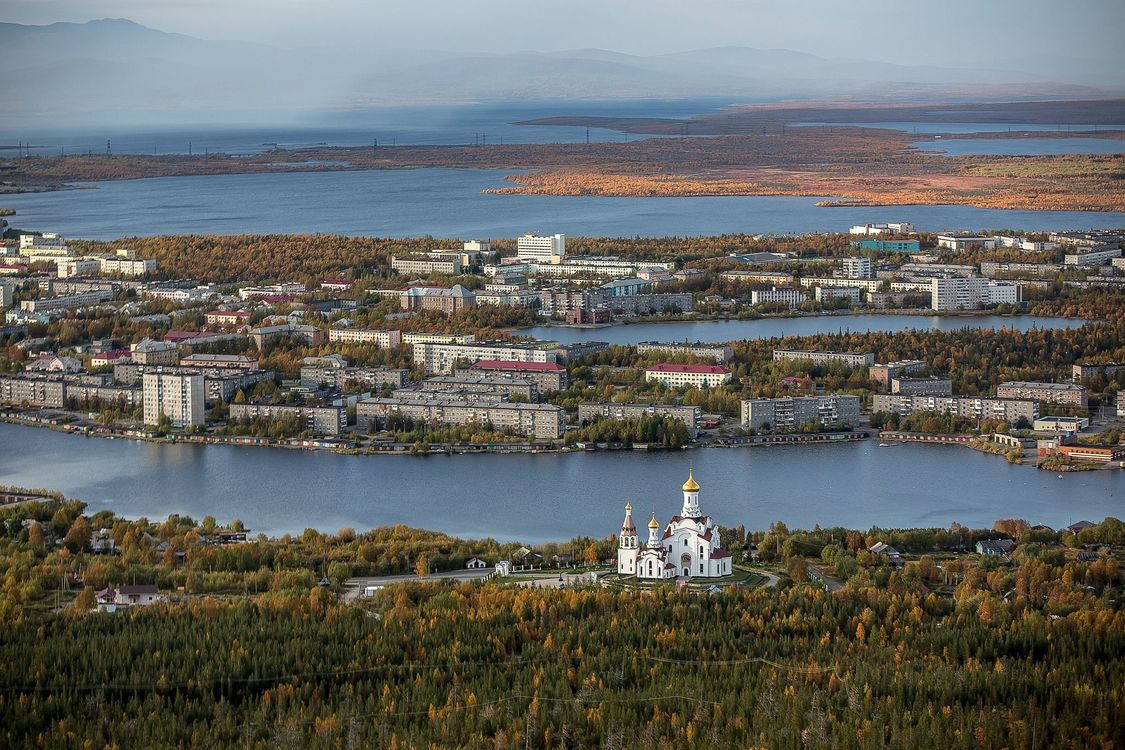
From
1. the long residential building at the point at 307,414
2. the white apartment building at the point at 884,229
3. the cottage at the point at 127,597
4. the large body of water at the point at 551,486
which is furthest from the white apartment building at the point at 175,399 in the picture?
the white apartment building at the point at 884,229

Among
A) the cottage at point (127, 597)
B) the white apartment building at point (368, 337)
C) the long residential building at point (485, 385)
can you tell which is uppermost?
the white apartment building at point (368, 337)

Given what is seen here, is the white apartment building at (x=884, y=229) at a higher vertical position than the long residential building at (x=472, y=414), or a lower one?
higher

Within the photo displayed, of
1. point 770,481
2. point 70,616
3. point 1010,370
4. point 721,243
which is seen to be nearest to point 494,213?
point 721,243

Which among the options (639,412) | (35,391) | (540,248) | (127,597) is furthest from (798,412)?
(540,248)

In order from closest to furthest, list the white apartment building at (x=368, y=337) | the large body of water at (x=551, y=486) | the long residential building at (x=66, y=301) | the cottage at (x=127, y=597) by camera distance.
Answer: the cottage at (x=127, y=597)
the large body of water at (x=551, y=486)
the white apartment building at (x=368, y=337)
the long residential building at (x=66, y=301)

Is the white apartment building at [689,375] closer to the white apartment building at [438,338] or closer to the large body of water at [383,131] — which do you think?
the white apartment building at [438,338]

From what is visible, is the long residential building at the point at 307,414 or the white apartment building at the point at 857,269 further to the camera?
the white apartment building at the point at 857,269

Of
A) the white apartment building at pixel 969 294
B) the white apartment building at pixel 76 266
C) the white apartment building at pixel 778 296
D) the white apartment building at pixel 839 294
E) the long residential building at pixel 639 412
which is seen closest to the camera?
the long residential building at pixel 639 412

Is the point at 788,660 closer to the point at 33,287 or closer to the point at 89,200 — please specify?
the point at 33,287
